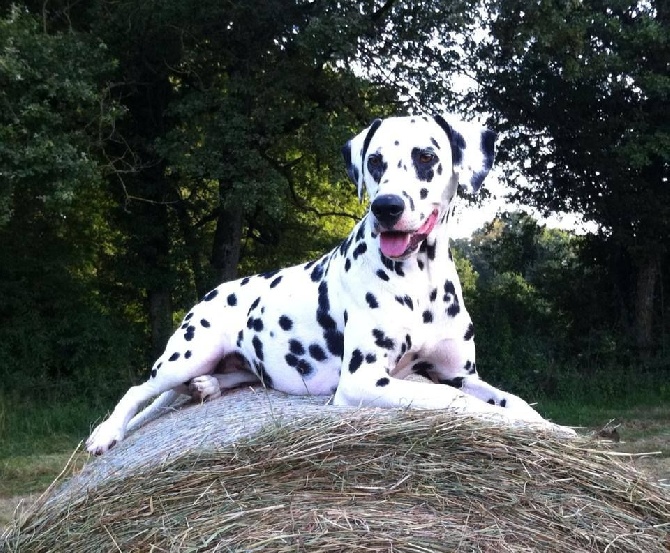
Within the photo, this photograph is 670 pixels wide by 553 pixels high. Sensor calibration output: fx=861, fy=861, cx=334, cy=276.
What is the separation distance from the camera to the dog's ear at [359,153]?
375 centimetres

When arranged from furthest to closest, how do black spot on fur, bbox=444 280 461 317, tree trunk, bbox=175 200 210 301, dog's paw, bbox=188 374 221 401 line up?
tree trunk, bbox=175 200 210 301 → dog's paw, bbox=188 374 221 401 → black spot on fur, bbox=444 280 461 317

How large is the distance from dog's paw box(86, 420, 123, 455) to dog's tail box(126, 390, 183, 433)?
102mm

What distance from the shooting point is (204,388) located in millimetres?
4359

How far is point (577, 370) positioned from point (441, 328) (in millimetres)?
8766

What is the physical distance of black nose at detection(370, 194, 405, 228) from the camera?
328 centimetres

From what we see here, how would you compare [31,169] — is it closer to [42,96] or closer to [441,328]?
[42,96]

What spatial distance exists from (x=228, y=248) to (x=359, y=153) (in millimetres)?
9944

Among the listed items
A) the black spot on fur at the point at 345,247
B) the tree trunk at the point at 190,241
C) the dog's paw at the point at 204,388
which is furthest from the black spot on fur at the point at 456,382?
the tree trunk at the point at 190,241

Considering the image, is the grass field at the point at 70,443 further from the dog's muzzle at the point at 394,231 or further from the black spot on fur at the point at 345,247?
the dog's muzzle at the point at 394,231

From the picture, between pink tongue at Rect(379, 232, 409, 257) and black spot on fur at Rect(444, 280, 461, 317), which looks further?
black spot on fur at Rect(444, 280, 461, 317)

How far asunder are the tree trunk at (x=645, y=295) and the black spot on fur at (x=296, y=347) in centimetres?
983

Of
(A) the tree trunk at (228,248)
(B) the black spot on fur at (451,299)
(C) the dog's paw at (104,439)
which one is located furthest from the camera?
(A) the tree trunk at (228,248)

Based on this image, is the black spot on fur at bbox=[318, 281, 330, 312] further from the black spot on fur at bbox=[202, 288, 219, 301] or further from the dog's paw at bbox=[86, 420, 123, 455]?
the dog's paw at bbox=[86, 420, 123, 455]

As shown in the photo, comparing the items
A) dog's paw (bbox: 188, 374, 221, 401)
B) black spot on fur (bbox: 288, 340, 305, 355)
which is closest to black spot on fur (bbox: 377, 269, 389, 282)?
black spot on fur (bbox: 288, 340, 305, 355)
